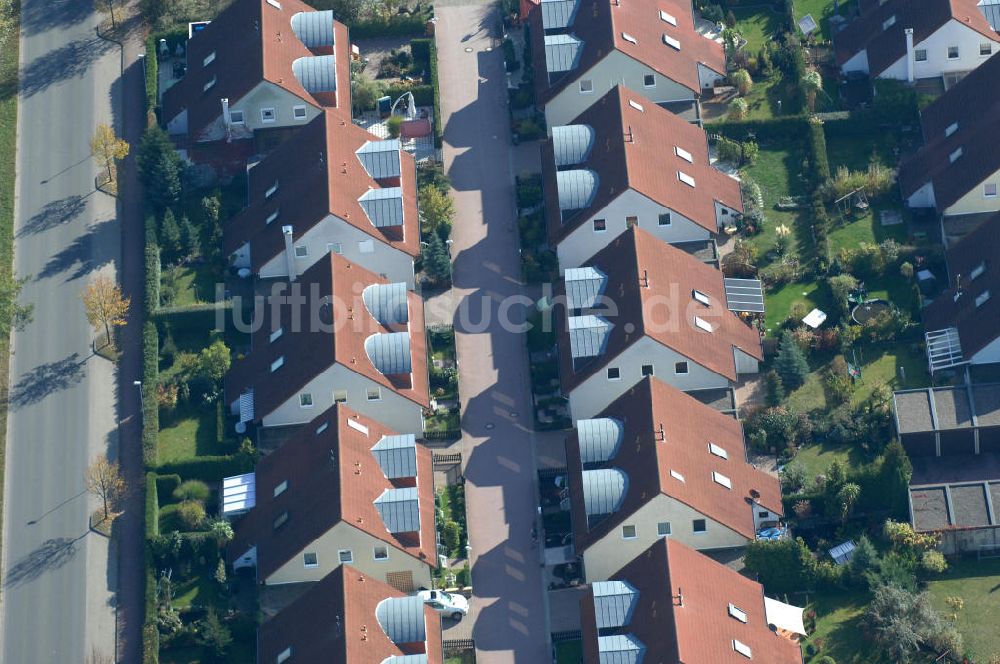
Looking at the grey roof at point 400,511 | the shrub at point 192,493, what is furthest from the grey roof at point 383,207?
the grey roof at point 400,511

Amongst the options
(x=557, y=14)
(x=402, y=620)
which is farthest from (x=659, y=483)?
(x=557, y=14)

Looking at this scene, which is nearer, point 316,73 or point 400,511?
point 400,511

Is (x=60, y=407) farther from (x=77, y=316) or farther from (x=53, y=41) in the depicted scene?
(x=53, y=41)

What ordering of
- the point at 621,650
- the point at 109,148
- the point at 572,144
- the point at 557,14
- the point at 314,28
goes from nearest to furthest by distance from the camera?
the point at 621,650, the point at 572,144, the point at 109,148, the point at 314,28, the point at 557,14

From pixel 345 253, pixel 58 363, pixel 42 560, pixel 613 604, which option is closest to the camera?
pixel 613 604

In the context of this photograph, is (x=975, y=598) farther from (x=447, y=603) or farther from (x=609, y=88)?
(x=609, y=88)

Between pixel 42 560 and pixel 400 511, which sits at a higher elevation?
pixel 400 511
